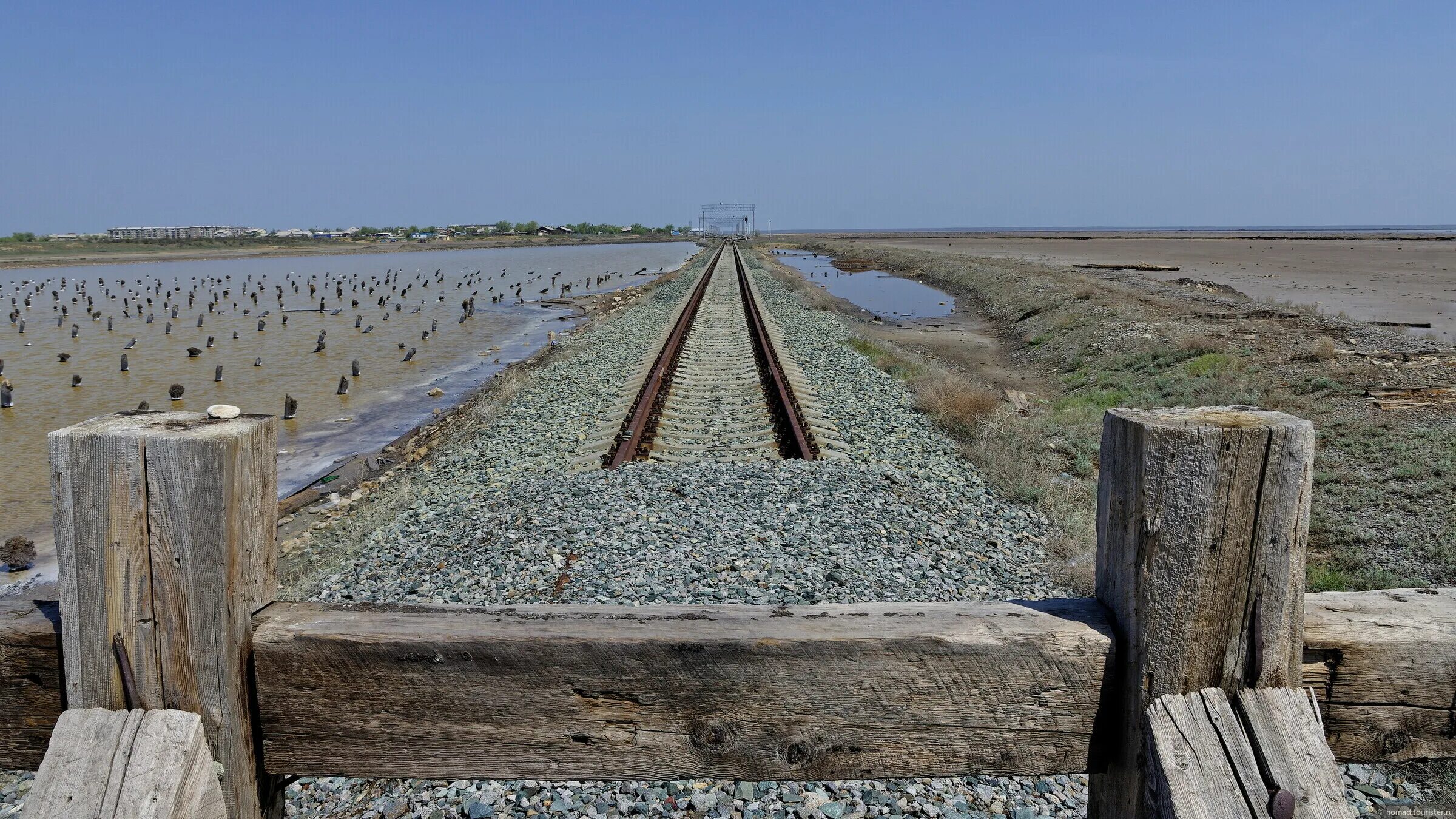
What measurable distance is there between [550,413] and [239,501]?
10.2 meters

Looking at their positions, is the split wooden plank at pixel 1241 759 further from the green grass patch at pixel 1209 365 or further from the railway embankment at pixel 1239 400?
the green grass patch at pixel 1209 365

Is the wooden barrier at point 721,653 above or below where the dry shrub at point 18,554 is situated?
above

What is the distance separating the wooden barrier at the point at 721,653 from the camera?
1412 mm

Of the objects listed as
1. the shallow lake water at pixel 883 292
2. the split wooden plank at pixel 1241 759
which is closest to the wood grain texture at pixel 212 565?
the split wooden plank at pixel 1241 759

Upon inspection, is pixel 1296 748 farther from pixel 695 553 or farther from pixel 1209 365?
pixel 1209 365

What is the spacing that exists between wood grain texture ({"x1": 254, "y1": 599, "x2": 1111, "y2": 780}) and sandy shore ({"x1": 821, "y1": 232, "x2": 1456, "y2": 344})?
1886 centimetres

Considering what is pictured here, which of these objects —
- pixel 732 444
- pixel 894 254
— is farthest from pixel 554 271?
pixel 732 444

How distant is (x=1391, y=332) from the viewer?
15.5m

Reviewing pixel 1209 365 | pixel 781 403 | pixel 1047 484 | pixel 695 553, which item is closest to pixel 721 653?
pixel 695 553

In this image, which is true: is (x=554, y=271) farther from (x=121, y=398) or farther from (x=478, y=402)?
(x=478, y=402)

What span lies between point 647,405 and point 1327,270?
44.5m

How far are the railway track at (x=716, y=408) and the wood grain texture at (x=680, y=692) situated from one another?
6.21 meters

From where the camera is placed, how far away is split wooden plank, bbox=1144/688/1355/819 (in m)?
1.37

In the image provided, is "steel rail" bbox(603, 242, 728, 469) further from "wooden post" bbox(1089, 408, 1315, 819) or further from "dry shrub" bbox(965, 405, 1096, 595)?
"wooden post" bbox(1089, 408, 1315, 819)
